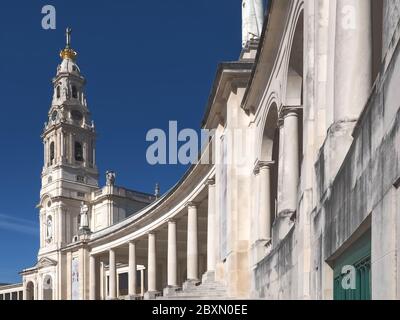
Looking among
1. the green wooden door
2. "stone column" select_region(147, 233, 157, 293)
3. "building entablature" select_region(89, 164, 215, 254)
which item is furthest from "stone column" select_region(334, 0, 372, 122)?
"stone column" select_region(147, 233, 157, 293)

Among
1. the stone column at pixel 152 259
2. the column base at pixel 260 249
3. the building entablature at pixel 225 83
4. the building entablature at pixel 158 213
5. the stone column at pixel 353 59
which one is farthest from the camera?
the stone column at pixel 152 259

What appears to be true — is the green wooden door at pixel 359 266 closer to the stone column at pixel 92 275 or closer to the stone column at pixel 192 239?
the stone column at pixel 192 239

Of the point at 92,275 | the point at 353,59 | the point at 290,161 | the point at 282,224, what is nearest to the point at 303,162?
the point at 353,59

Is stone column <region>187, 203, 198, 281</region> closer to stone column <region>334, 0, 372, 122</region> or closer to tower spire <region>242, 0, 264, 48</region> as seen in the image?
tower spire <region>242, 0, 264, 48</region>

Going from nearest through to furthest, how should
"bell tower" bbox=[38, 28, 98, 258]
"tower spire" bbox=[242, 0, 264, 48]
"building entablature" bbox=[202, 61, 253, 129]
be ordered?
"building entablature" bbox=[202, 61, 253, 129] < "tower spire" bbox=[242, 0, 264, 48] < "bell tower" bbox=[38, 28, 98, 258]

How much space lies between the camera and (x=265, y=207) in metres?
29.9

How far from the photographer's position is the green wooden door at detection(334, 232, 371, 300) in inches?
447

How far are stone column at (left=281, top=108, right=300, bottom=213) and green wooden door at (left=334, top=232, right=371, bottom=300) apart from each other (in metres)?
10.1

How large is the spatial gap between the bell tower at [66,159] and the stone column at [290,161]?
Result: 86073mm

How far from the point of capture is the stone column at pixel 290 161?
78.4ft

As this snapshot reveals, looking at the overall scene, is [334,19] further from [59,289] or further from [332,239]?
[59,289]

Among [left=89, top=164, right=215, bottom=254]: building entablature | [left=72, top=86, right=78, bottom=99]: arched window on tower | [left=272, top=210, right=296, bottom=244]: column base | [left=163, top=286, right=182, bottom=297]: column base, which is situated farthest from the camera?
[left=72, top=86, right=78, bottom=99]: arched window on tower

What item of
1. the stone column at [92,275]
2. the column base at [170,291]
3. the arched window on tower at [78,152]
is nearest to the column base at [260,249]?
the column base at [170,291]
